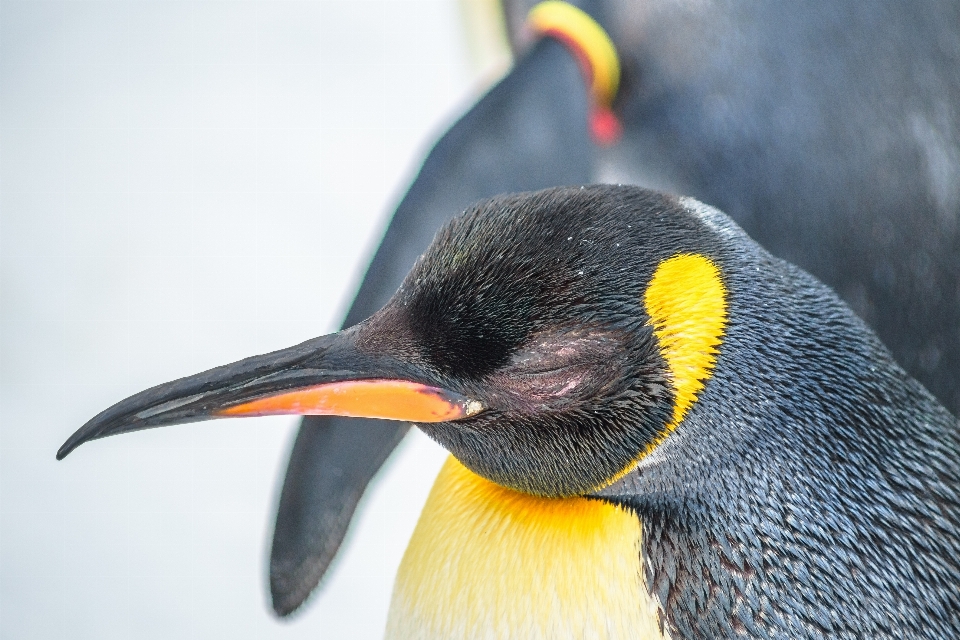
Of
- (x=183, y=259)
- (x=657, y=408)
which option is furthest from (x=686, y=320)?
(x=183, y=259)

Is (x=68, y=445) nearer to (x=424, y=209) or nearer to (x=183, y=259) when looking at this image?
(x=424, y=209)

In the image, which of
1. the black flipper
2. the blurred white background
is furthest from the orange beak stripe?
the blurred white background

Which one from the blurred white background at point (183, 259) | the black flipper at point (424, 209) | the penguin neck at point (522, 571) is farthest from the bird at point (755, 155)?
the penguin neck at point (522, 571)

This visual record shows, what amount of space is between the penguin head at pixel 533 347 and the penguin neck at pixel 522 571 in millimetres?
79

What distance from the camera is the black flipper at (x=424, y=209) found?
3.46ft

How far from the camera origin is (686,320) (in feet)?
2.10

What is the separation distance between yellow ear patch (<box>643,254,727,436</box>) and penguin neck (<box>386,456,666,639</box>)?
0.12 metres

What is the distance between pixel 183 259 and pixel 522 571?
→ 1205mm

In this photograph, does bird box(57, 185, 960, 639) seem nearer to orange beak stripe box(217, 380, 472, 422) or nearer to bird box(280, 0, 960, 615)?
orange beak stripe box(217, 380, 472, 422)

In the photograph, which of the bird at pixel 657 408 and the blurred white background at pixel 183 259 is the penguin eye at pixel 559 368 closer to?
the bird at pixel 657 408

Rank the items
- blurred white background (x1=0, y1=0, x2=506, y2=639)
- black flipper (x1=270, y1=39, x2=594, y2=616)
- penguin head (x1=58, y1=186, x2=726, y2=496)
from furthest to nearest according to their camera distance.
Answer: blurred white background (x1=0, y1=0, x2=506, y2=639) → black flipper (x1=270, y1=39, x2=594, y2=616) → penguin head (x1=58, y1=186, x2=726, y2=496)

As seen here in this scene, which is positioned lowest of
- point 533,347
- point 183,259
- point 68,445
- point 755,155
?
point 755,155

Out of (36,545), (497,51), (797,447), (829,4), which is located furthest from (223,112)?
(797,447)

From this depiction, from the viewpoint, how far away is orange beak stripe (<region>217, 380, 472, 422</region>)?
2.06 feet
